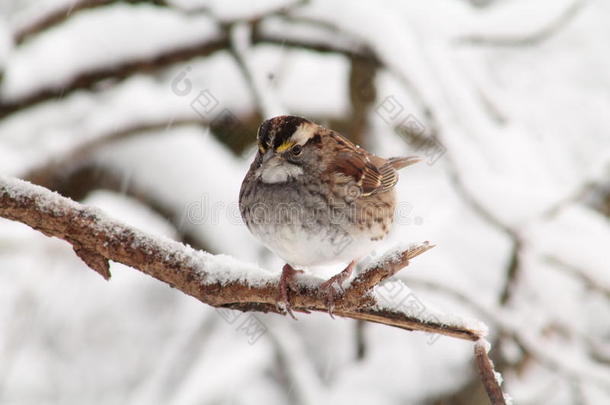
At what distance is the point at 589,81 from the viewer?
20.9ft

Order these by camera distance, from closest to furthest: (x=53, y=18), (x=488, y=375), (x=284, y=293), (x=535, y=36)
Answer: (x=488, y=375) < (x=284, y=293) < (x=53, y=18) < (x=535, y=36)

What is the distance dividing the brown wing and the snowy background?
0.93 meters

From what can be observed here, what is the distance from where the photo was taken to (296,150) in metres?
3.21

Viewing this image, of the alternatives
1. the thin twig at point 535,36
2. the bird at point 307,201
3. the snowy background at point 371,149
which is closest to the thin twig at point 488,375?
the bird at point 307,201

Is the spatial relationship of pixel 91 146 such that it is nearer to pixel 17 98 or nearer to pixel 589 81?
pixel 17 98

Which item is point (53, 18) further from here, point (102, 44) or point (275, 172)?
point (275, 172)

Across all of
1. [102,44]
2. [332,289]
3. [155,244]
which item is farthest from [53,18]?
[332,289]

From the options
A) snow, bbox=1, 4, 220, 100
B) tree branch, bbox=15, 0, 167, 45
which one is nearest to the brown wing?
snow, bbox=1, 4, 220, 100

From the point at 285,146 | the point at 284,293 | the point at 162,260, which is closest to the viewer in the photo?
the point at 162,260

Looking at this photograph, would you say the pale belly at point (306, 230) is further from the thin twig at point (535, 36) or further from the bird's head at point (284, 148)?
the thin twig at point (535, 36)

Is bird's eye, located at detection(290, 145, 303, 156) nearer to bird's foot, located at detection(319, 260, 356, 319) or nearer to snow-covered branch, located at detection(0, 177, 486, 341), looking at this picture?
bird's foot, located at detection(319, 260, 356, 319)

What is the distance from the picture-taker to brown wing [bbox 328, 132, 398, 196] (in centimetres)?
325

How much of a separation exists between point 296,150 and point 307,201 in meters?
0.28

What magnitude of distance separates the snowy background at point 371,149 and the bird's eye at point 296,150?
1148 mm
